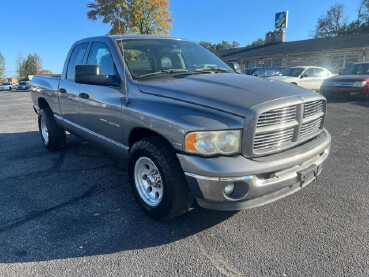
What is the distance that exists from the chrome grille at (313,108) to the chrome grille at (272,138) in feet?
0.98

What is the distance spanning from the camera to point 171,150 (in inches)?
101

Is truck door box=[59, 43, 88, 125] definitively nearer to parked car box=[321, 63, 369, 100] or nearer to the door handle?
the door handle

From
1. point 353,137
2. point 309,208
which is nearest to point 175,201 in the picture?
point 309,208

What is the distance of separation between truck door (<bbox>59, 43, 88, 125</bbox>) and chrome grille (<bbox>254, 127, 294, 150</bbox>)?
2710 millimetres

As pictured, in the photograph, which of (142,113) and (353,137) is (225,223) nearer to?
(142,113)

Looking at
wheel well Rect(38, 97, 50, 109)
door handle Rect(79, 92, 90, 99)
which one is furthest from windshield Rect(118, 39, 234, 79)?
wheel well Rect(38, 97, 50, 109)

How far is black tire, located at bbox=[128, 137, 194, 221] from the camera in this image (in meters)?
2.48

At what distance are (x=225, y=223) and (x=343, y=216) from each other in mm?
1236

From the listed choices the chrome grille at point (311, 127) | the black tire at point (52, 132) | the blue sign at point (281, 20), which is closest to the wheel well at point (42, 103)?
the black tire at point (52, 132)

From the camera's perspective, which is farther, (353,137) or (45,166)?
(353,137)

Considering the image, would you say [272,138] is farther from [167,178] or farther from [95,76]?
[95,76]

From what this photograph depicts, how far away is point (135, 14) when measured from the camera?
Answer: 19.8m

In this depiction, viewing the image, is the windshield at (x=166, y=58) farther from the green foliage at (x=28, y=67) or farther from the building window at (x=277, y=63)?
the green foliage at (x=28, y=67)

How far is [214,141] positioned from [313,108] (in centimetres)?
127
